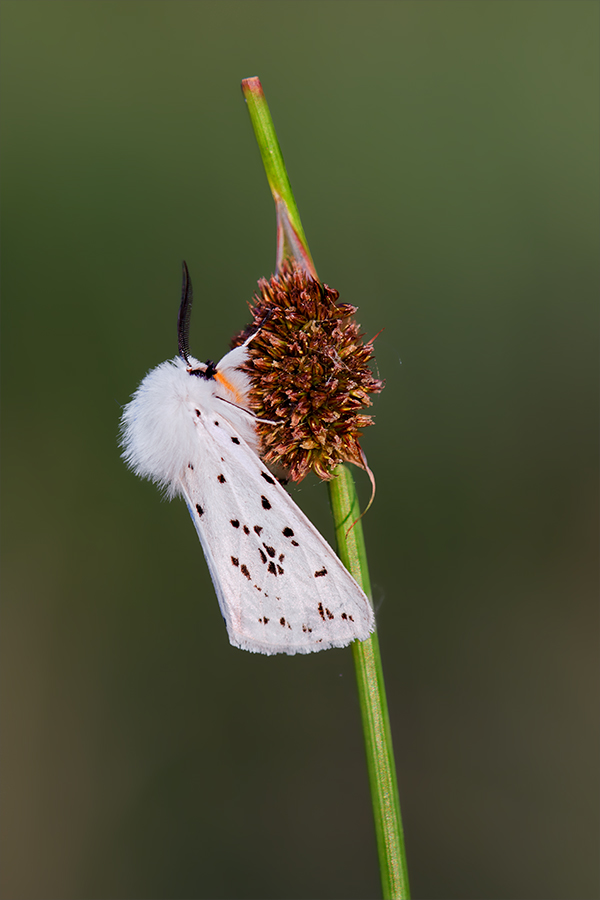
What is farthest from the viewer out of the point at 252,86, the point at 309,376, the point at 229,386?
the point at 229,386

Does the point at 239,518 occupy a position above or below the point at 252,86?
below

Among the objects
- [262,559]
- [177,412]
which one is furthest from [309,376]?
[262,559]

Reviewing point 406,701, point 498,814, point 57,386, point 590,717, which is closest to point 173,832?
point 406,701

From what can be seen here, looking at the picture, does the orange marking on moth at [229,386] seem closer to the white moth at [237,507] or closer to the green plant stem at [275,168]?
the white moth at [237,507]

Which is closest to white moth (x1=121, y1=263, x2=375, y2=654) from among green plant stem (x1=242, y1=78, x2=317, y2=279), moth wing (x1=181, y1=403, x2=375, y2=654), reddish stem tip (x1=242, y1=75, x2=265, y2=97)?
moth wing (x1=181, y1=403, x2=375, y2=654)

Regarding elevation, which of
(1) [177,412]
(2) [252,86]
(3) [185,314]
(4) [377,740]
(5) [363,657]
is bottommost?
(4) [377,740]

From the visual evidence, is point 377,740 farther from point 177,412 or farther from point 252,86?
point 252,86
